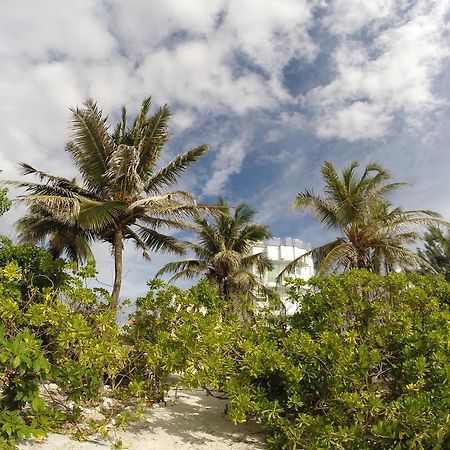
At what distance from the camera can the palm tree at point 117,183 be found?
12.2 metres

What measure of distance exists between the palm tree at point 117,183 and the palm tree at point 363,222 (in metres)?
5.07

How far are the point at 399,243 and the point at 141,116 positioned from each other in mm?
10209

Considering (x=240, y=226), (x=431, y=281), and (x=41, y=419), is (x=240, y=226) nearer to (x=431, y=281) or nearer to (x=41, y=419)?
(x=431, y=281)

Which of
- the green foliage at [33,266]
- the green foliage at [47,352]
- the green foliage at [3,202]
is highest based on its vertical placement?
the green foliage at [3,202]

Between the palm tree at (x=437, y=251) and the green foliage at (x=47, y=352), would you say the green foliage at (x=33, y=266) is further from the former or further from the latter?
the palm tree at (x=437, y=251)

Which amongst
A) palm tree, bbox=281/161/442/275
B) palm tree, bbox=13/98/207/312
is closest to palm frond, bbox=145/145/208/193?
palm tree, bbox=13/98/207/312

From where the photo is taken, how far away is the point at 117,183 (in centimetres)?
1325

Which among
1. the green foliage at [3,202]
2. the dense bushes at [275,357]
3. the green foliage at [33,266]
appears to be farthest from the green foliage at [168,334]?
the green foliage at [3,202]

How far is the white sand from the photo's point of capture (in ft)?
18.0

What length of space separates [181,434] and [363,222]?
10.9m

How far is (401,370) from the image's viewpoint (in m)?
6.33

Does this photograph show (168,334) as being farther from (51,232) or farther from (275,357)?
(51,232)

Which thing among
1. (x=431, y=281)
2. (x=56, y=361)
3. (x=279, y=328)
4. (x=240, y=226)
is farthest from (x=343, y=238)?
(x=56, y=361)

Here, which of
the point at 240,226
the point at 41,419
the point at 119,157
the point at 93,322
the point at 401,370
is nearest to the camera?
the point at 41,419
